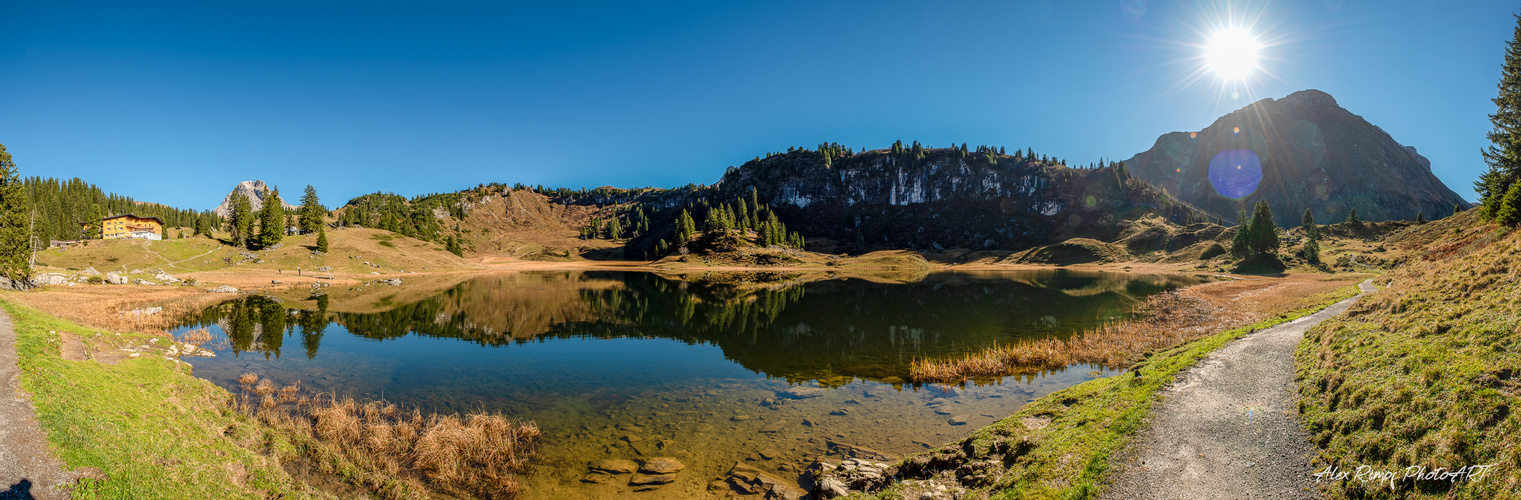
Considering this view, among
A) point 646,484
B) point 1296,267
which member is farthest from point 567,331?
point 1296,267

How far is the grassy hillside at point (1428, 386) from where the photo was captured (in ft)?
26.0

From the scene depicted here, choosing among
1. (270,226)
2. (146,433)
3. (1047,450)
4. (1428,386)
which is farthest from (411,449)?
(270,226)

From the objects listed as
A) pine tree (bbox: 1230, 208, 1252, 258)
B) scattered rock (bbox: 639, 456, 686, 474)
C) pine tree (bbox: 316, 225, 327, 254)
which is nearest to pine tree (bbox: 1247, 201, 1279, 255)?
pine tree (bbox: 1230, 208, 1252, 258)

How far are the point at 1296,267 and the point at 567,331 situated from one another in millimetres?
135224

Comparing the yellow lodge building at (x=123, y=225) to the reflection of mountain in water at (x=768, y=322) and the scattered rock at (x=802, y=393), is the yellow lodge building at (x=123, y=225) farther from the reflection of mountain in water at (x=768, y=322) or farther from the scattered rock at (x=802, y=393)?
the scattered rock at (x=802, y=393)

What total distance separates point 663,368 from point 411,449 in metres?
14.2

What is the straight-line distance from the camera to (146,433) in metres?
11.4

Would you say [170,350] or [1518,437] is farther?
[170,350]

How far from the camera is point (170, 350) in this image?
24.9m

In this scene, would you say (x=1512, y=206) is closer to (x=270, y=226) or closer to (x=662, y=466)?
(x=662, y=466)

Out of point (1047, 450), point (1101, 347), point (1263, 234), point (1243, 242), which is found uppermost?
point (1263, 234)

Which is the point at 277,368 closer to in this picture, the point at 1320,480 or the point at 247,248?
the point at 1320,480
